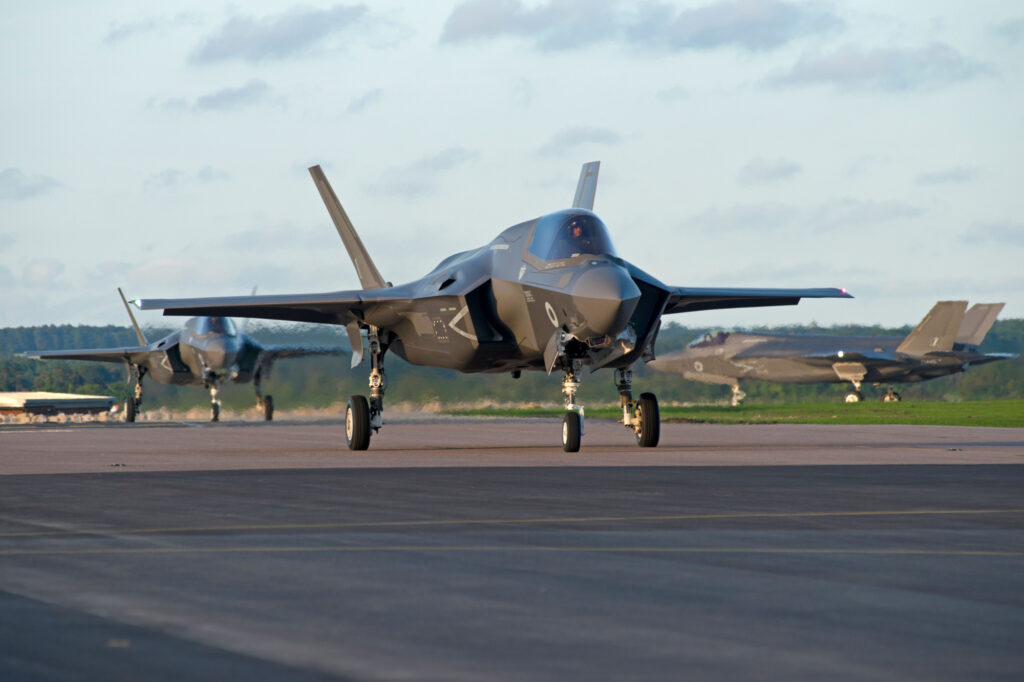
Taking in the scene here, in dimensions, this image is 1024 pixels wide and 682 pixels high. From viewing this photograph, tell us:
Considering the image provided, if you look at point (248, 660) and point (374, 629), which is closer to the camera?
point (248, 660)

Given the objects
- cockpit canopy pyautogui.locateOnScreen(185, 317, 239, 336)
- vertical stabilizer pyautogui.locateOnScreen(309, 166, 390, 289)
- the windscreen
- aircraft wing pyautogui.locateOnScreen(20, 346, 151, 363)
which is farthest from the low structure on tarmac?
vertical stabilizer pyautogui.locateOnScreen(309, 166, 390, 289)

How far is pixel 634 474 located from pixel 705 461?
321cm

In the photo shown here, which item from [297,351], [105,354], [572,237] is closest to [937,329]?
[297,351]

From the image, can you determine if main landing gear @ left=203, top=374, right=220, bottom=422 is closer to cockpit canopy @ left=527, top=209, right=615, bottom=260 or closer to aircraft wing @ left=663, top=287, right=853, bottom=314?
aircraft wing @ left=663, top=287, right=853, bottom=314

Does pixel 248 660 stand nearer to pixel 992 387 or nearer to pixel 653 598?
pixel 653 598

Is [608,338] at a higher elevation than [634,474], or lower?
higher

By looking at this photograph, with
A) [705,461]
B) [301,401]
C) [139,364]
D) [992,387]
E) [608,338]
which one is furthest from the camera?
[992,387]

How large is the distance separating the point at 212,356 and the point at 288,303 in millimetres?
20404

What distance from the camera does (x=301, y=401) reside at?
41969 millimetres

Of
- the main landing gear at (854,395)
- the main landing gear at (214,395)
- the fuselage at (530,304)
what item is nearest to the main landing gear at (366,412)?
the fuselage at (530,304)

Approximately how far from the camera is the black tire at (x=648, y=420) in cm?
2172

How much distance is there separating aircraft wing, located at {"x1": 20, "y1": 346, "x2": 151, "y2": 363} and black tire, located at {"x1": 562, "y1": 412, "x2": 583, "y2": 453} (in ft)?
96.0

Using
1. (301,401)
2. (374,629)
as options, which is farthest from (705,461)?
(301,401)

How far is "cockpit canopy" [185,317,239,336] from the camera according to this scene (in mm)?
42500
